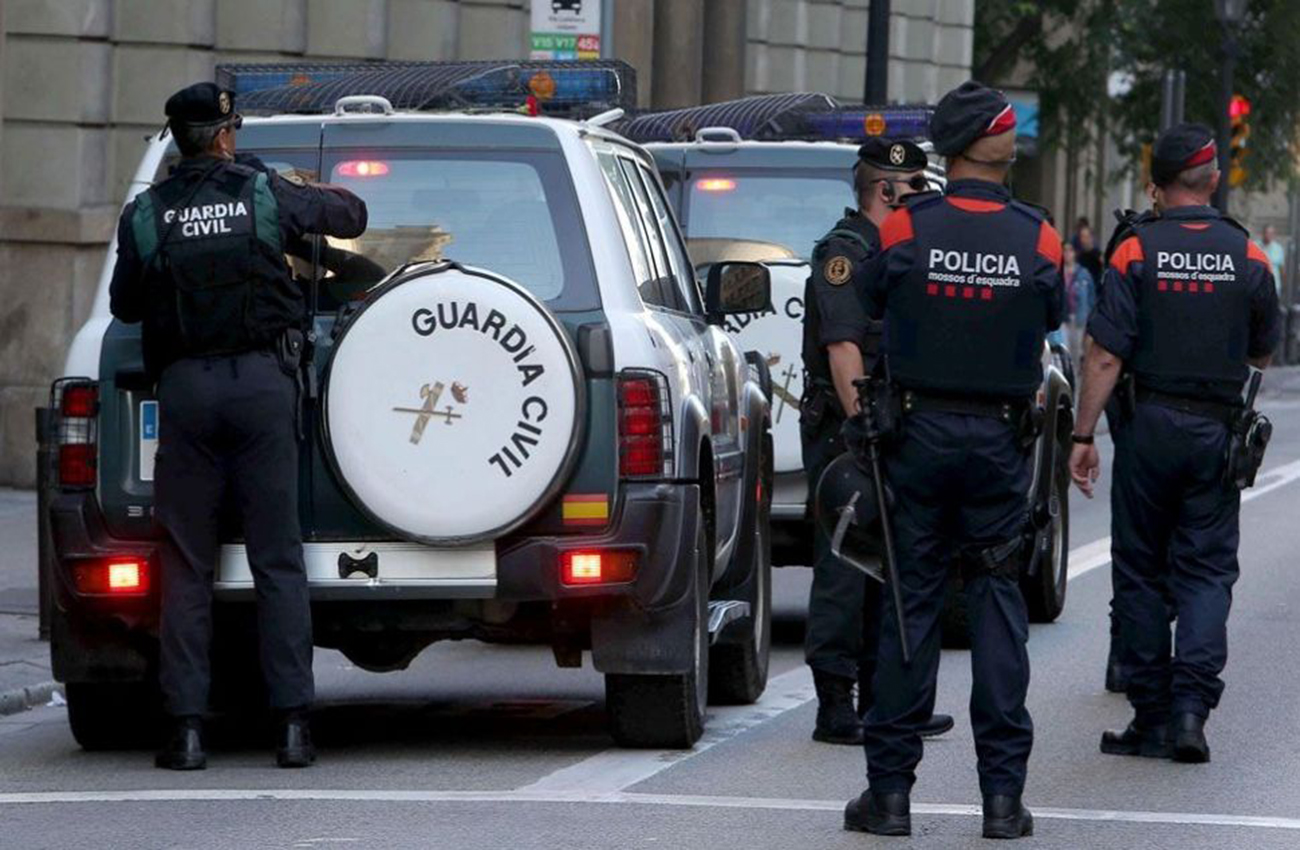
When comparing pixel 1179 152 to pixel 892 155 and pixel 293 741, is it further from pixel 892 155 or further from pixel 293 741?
pixel 293 741

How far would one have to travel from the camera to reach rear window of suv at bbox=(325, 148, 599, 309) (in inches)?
363

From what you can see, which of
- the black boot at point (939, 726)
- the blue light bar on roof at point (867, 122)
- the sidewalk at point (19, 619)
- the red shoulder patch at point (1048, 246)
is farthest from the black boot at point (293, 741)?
the blue light bar on roof at point (867, 122)

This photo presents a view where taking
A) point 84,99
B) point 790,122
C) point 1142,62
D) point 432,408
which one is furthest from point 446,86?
point 1142,62

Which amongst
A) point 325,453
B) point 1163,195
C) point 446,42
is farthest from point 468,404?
point 446,42

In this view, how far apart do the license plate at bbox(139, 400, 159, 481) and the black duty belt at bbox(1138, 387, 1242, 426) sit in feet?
9.65

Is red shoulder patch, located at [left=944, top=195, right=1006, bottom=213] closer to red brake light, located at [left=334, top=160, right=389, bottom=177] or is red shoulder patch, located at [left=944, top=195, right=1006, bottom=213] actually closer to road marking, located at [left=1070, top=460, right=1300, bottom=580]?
red brake light, located at [left=334, top=160, right=389, bottom=177]

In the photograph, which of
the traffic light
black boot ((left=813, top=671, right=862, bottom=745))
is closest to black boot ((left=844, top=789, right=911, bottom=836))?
black boot ((left=813, top=671, right=862, bottom=745))

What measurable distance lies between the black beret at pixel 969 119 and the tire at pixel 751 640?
283cm

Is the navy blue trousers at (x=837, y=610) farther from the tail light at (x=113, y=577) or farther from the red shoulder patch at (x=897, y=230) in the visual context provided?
the tail light at (x=113, y=577)

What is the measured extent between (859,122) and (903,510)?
734 cm

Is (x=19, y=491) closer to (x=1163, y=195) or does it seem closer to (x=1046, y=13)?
(x=1163, y=195)

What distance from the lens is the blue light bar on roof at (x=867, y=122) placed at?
49.5ft

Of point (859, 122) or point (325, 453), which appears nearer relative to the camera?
point (325, 453)

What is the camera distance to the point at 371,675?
39.6 feet
